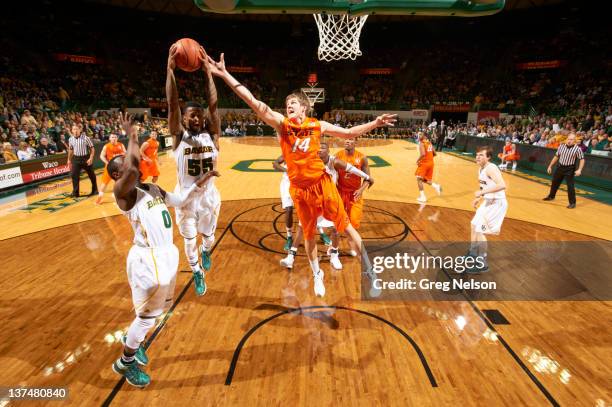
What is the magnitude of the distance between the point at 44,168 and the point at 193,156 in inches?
371

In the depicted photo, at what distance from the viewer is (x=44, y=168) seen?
10.8 meters

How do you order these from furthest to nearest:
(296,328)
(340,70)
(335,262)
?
(340,70), (335,262), (296,328)

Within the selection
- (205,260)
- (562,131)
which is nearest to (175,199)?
(205,260)

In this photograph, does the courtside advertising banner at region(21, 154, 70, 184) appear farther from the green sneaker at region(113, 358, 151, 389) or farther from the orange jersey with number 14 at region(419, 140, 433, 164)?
the orange jersey with number 14 at region(419, 140, 433, 164)

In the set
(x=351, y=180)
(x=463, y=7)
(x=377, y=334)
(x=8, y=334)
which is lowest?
(x=8, y=334)

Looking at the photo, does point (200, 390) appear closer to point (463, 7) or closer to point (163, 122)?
point (463, 7)

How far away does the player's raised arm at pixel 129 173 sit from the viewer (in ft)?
8.66

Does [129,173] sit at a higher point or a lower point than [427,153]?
higher

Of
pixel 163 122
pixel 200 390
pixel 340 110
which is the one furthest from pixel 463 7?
pixel 340 110

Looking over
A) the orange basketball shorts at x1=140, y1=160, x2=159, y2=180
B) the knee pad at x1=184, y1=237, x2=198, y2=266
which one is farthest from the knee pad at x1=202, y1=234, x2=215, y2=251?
the orange basketball shorts at x1=140, y1=160, x2=159, y2=180

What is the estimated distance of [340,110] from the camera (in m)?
31.8

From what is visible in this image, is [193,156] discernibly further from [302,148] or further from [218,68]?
[302,148]

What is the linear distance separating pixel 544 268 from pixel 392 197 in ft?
15.7

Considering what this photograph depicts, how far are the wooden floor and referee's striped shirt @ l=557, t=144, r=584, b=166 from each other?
5274 millimetres
